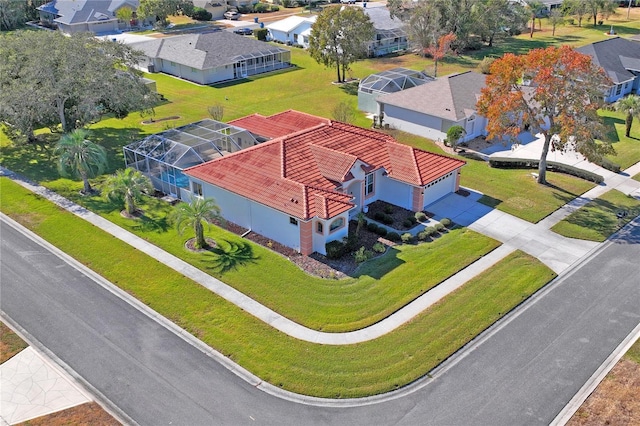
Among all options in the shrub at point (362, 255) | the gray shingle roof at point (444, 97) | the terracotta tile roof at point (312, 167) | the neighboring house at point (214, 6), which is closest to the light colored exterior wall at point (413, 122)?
the gray shingle roof at point (444, 97)

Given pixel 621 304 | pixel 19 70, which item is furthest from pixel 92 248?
pixel 621 304

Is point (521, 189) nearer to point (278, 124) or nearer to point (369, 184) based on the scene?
point (369, 184)

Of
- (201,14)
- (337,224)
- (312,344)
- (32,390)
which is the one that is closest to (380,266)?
(337,224)

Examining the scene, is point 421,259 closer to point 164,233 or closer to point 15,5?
point 164,233

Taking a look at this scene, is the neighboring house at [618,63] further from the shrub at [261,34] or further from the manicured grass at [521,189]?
the shrub at [261,34]

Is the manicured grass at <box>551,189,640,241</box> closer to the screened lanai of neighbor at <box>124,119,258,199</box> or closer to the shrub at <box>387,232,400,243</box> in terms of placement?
the shrub at <box>387,232,400,243</box>

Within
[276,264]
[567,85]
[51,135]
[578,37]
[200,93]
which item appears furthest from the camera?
[578,37]
